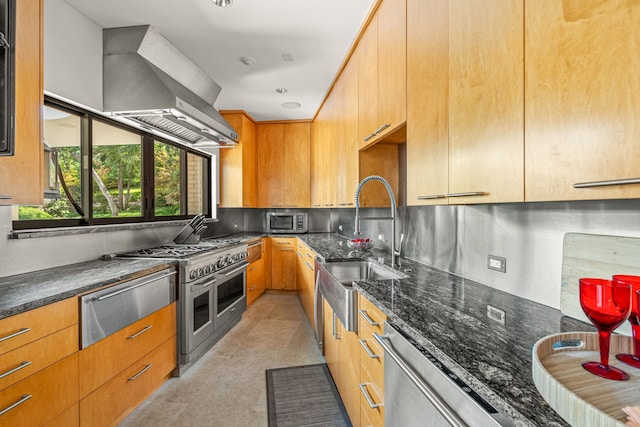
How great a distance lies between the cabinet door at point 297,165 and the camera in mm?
4707

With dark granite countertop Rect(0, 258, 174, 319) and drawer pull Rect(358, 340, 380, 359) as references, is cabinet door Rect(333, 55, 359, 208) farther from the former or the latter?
dark granite countertop Rect(0, 258, 174, 319)

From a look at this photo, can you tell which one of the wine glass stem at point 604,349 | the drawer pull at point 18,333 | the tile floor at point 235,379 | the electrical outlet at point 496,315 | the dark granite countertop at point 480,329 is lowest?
the tile floor at point 235,379

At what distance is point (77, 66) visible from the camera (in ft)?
6.75

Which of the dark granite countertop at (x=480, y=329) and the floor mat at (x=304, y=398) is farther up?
the dark granite countertop at (x=480, y=329)

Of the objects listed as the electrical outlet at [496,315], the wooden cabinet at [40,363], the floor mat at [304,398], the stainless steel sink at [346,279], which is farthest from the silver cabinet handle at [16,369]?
the electrical outlet at [496,315]

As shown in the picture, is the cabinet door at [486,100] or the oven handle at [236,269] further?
the oven handle at [236,269]

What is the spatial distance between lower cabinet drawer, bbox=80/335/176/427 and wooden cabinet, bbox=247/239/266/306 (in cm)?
158

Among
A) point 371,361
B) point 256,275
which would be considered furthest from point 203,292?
point 371,361

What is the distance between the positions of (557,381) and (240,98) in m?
3.93

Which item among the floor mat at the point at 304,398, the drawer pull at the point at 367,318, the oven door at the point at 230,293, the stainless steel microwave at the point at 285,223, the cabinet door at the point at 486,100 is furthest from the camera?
the stainless steel microwave at the point at 285,223

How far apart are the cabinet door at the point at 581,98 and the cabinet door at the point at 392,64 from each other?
84 cm

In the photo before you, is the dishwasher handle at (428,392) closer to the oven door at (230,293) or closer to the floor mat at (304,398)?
the floor mat at (304,398)

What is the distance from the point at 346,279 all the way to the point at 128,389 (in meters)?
1.53

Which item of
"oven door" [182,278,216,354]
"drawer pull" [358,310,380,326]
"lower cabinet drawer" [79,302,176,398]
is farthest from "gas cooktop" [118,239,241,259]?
"drawer pull" [358,310,380,326]
